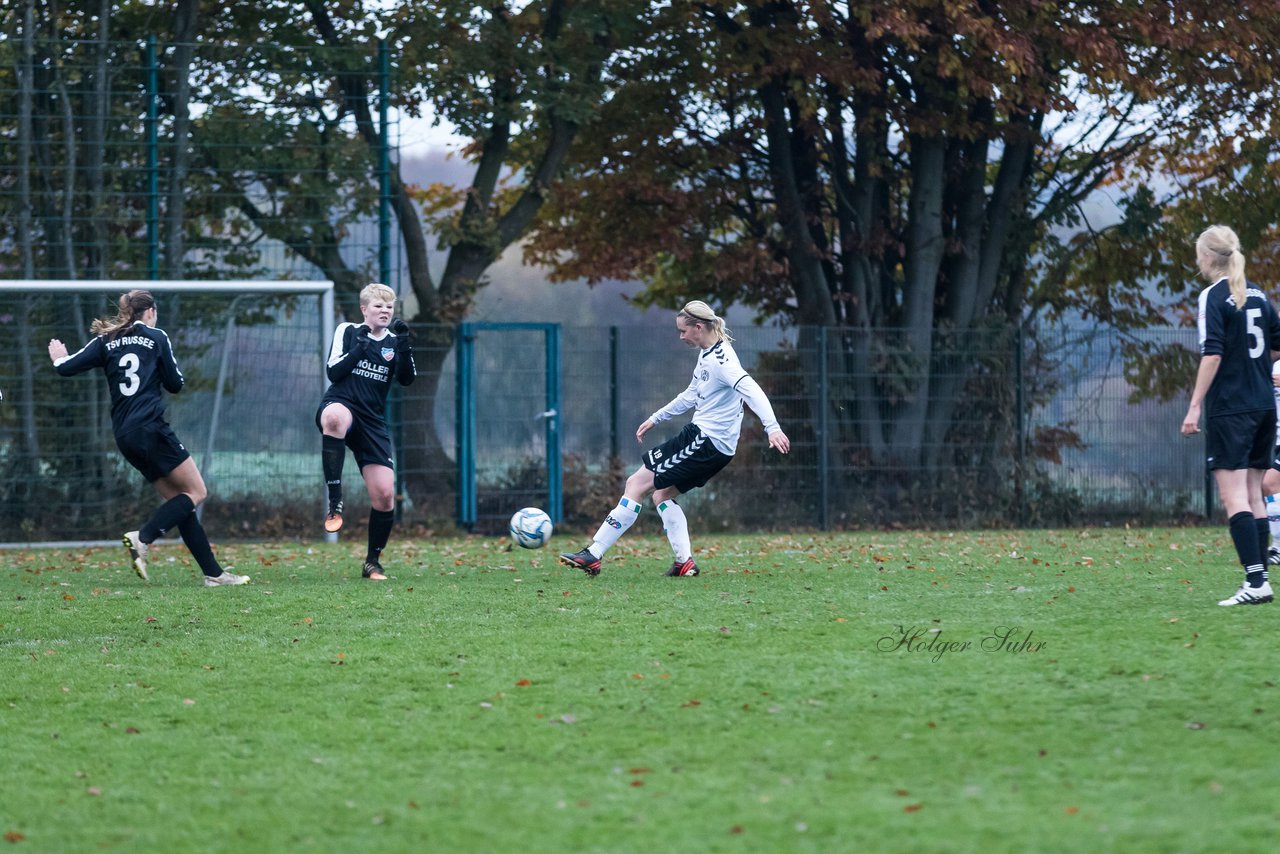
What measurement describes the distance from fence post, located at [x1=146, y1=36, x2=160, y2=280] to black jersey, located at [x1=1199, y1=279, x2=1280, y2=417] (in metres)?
11.2

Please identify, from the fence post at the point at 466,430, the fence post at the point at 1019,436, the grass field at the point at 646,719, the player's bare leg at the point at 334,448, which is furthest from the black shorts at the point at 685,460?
the fence post at the point at 1019,436

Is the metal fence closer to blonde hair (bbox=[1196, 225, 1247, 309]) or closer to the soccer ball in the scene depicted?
the soccer ball

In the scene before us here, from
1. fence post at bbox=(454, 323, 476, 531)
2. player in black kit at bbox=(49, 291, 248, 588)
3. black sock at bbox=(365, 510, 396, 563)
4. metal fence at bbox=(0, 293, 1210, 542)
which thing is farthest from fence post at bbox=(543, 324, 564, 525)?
player in black kit at bbox=(49, 291, 248, 588)

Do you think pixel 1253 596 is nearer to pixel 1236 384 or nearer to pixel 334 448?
pixel 1236 384

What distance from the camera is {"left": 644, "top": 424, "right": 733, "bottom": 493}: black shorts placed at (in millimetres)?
10055

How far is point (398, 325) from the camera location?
34.3 ft

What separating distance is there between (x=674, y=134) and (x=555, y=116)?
6.33ft

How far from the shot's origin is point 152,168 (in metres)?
15.5

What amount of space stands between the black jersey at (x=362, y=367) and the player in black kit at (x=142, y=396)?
3.32 ft

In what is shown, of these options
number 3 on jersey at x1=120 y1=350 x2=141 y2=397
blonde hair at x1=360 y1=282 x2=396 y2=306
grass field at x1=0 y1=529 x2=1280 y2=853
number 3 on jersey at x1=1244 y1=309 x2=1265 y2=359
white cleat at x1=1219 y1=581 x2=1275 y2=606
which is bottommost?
grass field at x1=0 y1=529 x2=1280 y2=853

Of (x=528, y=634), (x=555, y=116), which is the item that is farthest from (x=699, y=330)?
(x=555, y=116)

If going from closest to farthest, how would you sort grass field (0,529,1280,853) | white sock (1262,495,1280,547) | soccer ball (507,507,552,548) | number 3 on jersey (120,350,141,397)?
grass field (0,529,1280,853) → number 3 on jersey (120,350,141,397) → white sock (1262,495,1280,547) → soccer ball (507,507,552,548)

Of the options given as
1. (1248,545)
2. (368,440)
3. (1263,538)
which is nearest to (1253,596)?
(1248,545)

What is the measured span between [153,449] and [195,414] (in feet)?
17.9
